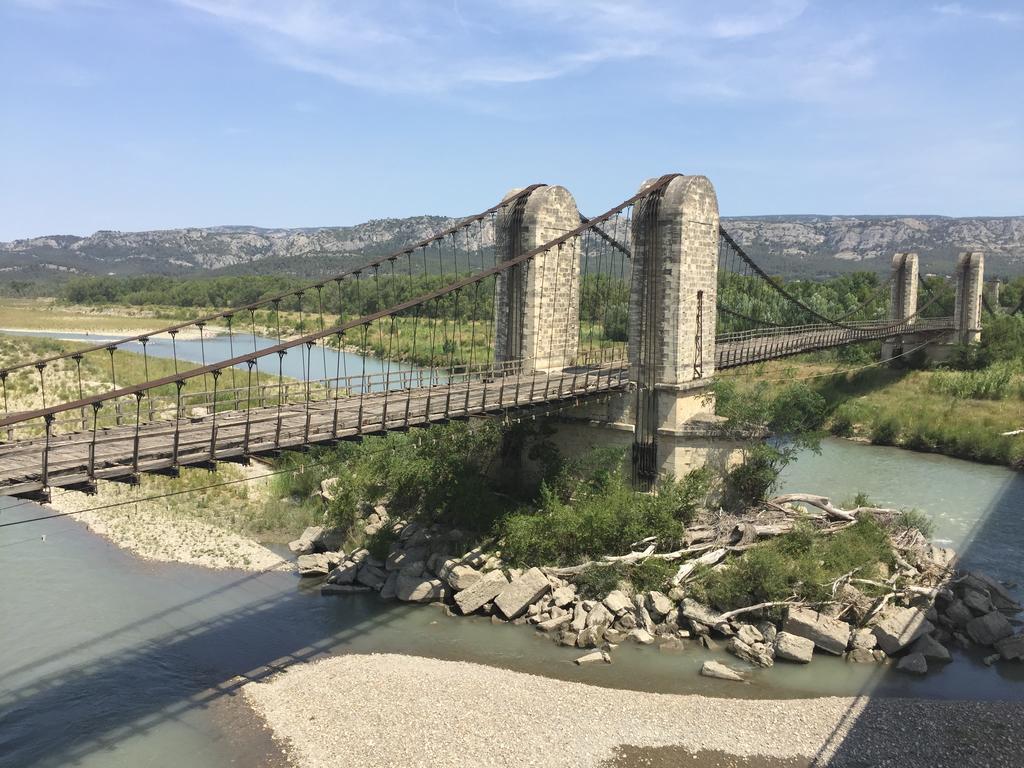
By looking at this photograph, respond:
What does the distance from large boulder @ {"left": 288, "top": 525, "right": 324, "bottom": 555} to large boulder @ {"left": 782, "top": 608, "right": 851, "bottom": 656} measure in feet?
37.0

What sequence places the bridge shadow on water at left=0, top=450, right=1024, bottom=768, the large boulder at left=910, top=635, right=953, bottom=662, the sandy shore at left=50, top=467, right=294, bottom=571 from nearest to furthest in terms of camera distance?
the bridge shadow on water at left=0, top=450, right=1024, bottom=768, the large boulder at left=910, top=635, right=953, bottom=662, the sandy shore at left=50, top=467, right=294, bottom=571

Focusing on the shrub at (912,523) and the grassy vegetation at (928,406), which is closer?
the shrub at (912,523)

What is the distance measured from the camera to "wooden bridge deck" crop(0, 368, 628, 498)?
11695mm

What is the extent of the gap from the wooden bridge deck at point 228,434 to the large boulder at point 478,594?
3649 millimetres

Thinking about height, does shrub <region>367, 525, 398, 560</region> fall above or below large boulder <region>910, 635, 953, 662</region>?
above

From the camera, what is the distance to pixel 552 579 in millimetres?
17812

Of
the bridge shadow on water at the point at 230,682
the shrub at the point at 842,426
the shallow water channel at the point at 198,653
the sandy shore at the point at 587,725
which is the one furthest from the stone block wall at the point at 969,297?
the sandy shore at the point at 587,725

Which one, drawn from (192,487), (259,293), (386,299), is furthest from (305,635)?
(259,293)

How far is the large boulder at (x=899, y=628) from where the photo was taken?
1532 cm

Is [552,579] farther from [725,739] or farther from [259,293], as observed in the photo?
[259,293]

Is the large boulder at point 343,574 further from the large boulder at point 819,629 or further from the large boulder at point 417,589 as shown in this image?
the large boulder at point 819,629

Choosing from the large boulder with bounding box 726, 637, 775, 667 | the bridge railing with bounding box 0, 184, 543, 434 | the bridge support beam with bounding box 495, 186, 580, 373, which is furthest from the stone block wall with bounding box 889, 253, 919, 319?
the large boulder with bounding box 726, 637, 775, 667

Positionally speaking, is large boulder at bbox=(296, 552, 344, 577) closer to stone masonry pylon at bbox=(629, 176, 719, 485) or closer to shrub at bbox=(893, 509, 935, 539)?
stone masonry pylon at bbox=(629, 176, 719, 485)

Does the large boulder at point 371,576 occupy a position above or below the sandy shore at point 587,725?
above
